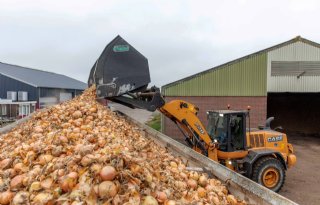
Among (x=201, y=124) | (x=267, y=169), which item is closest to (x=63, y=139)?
(x=201, y=124)

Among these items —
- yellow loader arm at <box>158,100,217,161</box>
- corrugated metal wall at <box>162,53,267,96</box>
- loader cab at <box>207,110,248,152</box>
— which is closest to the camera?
yellow loader arm at <box>158,100,217,161</box>

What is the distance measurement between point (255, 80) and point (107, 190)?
15.7 meters

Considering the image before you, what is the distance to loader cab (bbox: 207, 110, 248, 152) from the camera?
24.0ft

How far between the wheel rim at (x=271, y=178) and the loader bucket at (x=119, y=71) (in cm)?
419

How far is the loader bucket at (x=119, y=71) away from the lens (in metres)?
6.36

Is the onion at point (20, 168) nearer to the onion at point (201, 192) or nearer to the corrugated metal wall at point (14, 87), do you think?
the onion at point (201, 192)

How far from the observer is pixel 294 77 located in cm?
1666

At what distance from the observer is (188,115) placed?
730 cm

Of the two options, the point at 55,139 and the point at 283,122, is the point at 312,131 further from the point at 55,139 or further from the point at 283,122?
the point at 55,139

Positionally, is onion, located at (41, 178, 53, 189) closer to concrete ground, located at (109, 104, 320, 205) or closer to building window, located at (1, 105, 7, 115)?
concrete ground, located at (109, 104, 320, 205)

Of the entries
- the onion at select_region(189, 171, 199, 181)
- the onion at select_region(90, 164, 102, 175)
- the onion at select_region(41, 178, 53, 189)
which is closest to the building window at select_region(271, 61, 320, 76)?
the onion at select_region(189, 171, 199, 181)

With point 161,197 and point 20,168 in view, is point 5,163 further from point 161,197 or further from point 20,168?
point 161,197

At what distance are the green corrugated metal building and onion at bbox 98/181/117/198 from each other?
48.3 ft

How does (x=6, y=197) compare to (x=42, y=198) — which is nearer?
(x=42, y=198)
